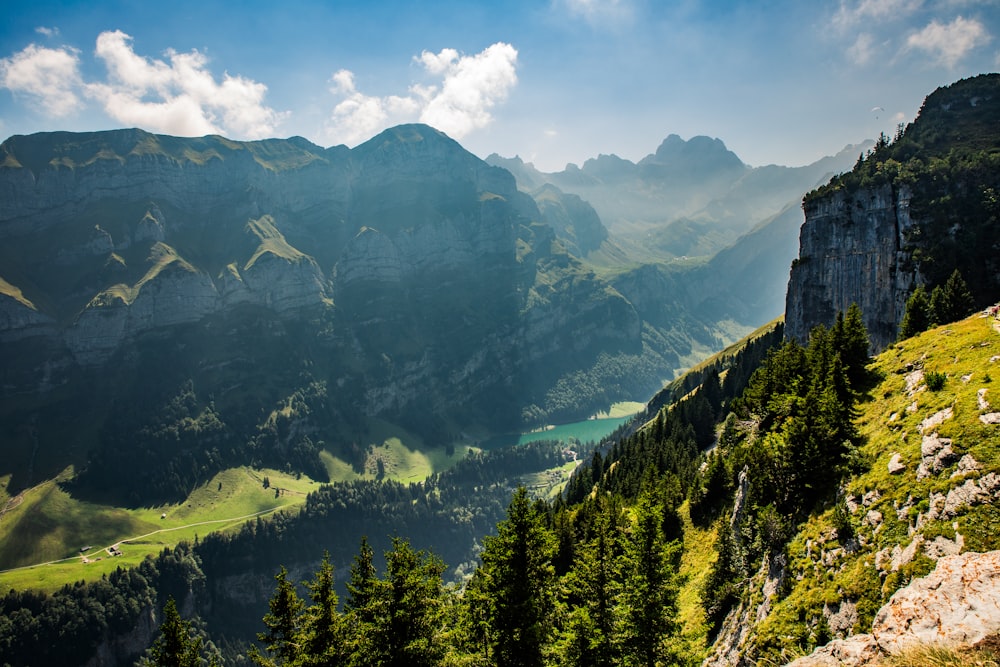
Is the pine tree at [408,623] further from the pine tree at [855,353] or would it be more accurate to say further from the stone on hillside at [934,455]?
the pine tree at [855,353]

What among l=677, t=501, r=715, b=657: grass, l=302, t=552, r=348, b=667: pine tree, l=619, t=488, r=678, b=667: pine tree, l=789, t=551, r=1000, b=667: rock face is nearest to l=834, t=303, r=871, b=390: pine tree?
l=677, t=501, r=715, b=657: grass

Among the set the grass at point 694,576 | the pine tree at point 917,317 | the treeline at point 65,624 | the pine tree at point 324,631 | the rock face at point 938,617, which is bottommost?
the treeline at point 65,624

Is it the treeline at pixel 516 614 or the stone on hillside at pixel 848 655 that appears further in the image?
the treeline at pixel 516 614

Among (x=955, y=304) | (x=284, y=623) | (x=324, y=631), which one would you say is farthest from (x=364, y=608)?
(x=955, y=304)

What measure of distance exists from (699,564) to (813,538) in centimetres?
2631

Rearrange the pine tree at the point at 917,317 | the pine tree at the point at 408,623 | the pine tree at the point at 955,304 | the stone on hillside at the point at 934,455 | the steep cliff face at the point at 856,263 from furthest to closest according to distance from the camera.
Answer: the steep cliff face at the point at 856,263 < the pine tree at the point at 955,304 < the pine tree at the point at 917,317 < the pine tree at the point at 408,623 < the stone on hillside at the point at 934,455

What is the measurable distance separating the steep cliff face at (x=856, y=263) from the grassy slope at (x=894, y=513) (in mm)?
77174

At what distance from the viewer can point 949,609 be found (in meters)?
12.3

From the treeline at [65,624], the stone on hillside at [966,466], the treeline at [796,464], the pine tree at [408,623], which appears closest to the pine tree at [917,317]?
the treeline at [796,464]

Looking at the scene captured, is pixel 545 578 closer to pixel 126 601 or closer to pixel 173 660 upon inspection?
pixel 173 660

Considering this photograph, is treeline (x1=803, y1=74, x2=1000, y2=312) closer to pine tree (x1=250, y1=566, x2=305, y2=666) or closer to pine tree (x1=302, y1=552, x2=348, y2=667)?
pine tree (x1=302, y1=552, x2=348, y2=667)

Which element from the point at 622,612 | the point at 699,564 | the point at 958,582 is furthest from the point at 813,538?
the point at 699,564

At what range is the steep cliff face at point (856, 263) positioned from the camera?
95062 millimetres

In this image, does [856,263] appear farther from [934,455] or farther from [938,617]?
[938,617]
